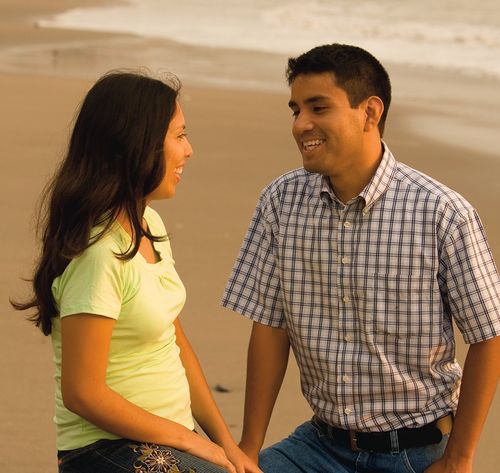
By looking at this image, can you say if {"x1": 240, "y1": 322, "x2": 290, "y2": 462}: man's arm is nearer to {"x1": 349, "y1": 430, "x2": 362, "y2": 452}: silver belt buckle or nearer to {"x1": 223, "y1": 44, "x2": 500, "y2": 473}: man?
{"x1": 223, "y1": 44, "x2": 500, "y2": 473}: man

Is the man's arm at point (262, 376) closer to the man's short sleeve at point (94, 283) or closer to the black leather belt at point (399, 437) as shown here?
the black leather belt at point (399, 437)

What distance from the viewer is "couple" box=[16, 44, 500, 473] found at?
3.19 metres

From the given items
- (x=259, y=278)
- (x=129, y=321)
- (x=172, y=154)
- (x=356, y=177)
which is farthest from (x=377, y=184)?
(x=129, y=321)

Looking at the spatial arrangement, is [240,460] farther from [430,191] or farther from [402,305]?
[430,191]

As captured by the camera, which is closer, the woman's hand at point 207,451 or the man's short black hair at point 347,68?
the woman's hand at point 207,451

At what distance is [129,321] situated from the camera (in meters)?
3.19

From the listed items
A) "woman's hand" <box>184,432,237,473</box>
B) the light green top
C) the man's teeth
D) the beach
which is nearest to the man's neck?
the man's teeth

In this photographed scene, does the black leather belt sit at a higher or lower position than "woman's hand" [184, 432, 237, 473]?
lower

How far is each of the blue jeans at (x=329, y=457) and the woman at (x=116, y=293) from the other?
39 centimetres

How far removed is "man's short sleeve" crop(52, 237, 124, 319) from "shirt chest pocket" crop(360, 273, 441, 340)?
0.77m

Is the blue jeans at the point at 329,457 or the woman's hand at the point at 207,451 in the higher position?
the woman's hand at the point at 207,451

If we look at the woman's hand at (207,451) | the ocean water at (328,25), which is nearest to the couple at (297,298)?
the woman's hand at (207,451)

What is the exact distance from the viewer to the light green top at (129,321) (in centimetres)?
312

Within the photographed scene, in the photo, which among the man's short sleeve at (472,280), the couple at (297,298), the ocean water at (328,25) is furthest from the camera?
the ocean water at (328,25)
